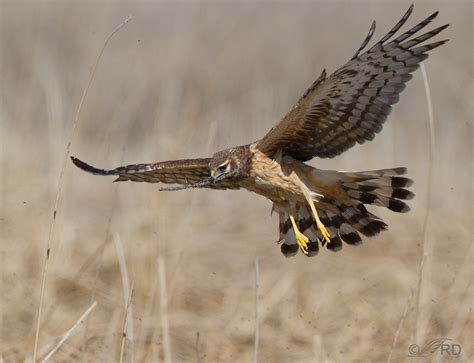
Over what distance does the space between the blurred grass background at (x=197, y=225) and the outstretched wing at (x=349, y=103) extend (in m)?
0.62

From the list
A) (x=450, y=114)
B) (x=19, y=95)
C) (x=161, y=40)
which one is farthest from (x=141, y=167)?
(x=161, y=40)

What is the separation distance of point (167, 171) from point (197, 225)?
2526 millimetres

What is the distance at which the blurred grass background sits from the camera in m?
6.84

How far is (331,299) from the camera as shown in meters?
7.69

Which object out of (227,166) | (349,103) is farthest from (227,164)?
(349,103)

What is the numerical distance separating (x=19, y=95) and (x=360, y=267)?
15.8 feet

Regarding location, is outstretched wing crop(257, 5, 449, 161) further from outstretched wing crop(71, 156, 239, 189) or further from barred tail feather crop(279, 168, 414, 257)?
outstretched wing crop(71, 156, 239, 189)

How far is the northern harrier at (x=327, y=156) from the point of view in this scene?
19.4ft

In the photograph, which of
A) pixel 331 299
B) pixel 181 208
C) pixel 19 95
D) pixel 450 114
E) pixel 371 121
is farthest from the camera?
pixel 450 114

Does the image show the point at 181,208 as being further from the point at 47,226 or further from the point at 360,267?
the point at 360,267

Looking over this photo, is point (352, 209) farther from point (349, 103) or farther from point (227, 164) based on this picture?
point (227, 164)

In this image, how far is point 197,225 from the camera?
30.1 ft

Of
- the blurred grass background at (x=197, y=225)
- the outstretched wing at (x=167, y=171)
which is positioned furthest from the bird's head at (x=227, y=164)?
the blurred grass background at (x=197, y=225)

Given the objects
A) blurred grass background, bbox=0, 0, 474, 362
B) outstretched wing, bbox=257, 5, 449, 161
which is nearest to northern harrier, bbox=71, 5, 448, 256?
outstretched wing, bbox=257, 5, 449, 161
